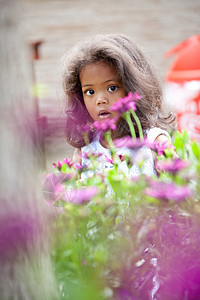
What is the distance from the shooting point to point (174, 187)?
1043 mm

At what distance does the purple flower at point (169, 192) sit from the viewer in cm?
102

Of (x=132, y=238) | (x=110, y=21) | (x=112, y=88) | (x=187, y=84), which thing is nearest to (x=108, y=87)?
(x=112, y=88)

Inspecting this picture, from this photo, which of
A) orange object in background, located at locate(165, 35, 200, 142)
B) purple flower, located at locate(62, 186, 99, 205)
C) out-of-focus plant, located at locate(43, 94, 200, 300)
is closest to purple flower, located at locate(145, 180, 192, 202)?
out-of-focus plant, located at locate(43, 94, 200, 300)

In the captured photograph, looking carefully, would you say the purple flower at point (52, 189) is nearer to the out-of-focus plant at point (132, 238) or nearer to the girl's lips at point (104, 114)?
the out-of-focus plant at point (132, 238)

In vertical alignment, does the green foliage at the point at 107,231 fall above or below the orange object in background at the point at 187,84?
below

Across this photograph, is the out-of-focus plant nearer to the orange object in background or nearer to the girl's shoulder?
the girl's shoulder

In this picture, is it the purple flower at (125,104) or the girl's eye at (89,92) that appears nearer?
the purple flower at (125,104)

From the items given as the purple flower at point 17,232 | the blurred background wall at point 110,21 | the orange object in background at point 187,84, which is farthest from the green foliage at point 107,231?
the blurred background wall at point 110,21

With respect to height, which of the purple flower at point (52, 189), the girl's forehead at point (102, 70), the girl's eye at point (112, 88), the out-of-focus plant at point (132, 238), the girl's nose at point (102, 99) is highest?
the girl's forehead at point (102, 70)

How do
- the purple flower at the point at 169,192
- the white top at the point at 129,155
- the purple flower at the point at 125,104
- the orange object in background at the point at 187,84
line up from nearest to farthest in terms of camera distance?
the purple flower at the point at 169,192, the purple flower at the point at 125,104, the white top at the point at 129,155, the orange object in background at the point at 187,84

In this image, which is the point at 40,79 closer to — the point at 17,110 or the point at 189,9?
the point at 189,9

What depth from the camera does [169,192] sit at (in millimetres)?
1032

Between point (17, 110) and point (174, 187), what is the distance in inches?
13.7

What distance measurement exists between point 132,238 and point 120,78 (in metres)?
0.81
